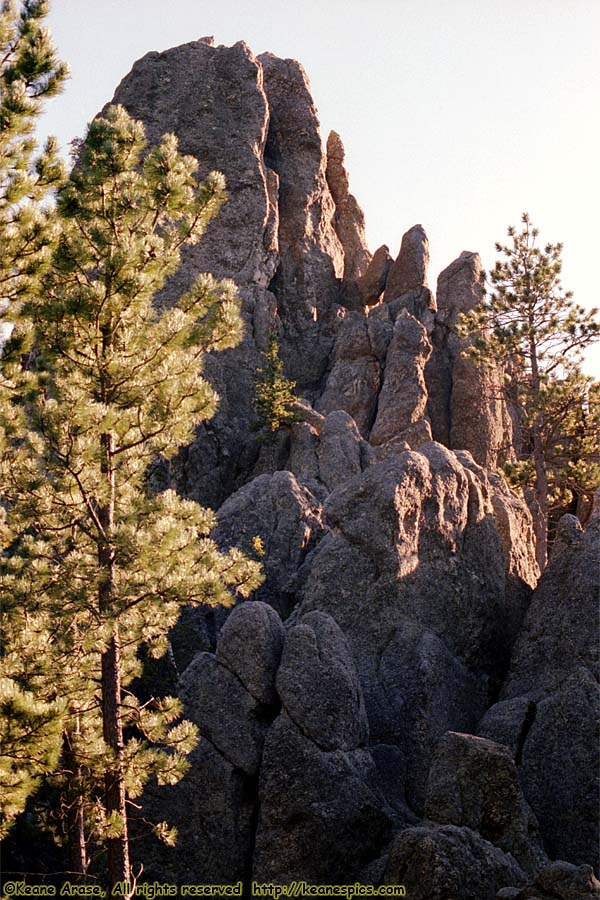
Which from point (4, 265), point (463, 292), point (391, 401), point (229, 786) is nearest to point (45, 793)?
point (229, 786)

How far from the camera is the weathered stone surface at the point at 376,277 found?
2384 inches

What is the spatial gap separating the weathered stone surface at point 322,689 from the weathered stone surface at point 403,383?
27893mm

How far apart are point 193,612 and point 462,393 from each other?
25507mm

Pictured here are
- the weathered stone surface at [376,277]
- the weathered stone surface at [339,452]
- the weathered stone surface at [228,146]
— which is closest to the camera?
the weathered stone surface at [339,452]

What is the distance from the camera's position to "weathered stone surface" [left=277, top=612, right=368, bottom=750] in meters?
18.2

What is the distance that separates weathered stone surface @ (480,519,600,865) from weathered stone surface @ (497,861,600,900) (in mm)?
4626

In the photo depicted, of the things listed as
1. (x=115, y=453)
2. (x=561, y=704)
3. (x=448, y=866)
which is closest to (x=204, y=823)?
(x=448, y=866)

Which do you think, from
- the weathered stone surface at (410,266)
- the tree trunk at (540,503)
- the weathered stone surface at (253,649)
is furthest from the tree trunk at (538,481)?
the weathered stone surface at (410,266)

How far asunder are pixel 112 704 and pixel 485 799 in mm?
6702

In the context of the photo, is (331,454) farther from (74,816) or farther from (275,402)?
(74,816)

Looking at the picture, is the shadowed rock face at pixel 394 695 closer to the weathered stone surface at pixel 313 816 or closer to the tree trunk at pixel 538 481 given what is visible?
the weathered stone surface at pixel 313 816

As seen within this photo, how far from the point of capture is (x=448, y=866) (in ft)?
45.9

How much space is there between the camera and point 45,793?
66.8 feet

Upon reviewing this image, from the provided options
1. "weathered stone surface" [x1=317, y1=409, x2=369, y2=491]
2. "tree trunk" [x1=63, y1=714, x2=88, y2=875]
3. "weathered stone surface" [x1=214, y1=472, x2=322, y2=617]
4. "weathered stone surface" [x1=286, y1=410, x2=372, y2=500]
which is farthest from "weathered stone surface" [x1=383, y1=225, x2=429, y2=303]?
"tree trunk" [x1=63, y1=714, x2=88, y2=875]
